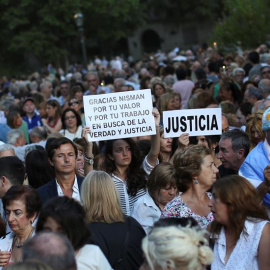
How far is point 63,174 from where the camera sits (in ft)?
22.4

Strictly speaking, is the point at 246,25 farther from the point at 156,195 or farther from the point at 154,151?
the point at 156,195

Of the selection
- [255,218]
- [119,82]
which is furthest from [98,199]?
[119,82]

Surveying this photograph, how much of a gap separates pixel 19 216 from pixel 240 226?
1.73 metres

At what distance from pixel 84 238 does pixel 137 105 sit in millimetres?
3607

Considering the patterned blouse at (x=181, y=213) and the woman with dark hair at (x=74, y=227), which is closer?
the woman with dark hair at (x=74, y=227)

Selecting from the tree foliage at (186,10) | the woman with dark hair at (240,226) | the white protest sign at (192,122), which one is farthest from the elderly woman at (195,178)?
the tree foliage at (186,10)

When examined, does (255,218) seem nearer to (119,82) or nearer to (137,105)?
(137,105)

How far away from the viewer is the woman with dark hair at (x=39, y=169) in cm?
755

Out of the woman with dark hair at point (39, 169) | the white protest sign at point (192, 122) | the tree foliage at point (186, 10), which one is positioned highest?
the tree foliage at point (186, 10)

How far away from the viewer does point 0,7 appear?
40625mm

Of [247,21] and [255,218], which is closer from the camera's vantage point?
[255,218]

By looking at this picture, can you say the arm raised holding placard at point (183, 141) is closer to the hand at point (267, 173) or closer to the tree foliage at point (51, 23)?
the hand at point (267, 173)

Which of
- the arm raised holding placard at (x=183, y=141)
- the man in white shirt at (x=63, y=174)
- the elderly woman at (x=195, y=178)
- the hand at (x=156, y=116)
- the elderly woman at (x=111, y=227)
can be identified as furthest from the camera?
the hand at (x=156, y=116)

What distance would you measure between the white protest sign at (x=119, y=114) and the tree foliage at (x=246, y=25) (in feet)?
54.9
